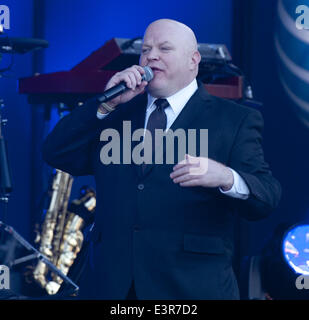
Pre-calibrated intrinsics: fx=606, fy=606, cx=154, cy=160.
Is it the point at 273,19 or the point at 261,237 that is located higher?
the point at 273,19

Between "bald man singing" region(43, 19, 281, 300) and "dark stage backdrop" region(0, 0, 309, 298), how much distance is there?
164 centimetres

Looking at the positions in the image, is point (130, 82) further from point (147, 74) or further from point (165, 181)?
point (165, 181)

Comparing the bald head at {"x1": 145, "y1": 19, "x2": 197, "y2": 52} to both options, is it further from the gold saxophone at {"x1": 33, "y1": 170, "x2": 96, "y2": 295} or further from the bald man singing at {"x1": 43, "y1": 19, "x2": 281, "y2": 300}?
the gold saxophone at {"x1": 33, "y1": 170, "x2": 96, "y2": 295}

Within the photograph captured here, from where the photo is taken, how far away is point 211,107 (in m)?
1.82

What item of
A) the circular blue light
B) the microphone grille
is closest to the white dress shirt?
the microphone grille

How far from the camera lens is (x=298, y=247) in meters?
2.55

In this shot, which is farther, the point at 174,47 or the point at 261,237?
the point at 261,237

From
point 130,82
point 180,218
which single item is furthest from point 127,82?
point 180,218

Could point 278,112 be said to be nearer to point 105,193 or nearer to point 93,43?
point 93,43

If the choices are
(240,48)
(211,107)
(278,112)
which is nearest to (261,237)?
(278,112)

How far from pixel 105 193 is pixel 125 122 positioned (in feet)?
0.74
